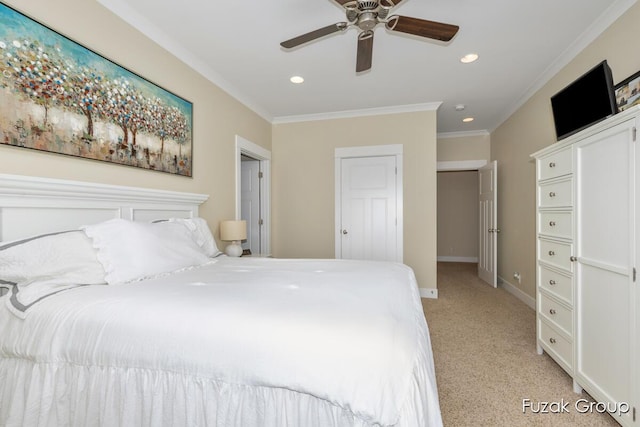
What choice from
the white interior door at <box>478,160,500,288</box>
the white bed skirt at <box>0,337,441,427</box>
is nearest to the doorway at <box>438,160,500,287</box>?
the white interior door at <box>478,160,500,288</box>

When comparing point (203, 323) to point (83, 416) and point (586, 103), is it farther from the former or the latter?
point (586, 103)

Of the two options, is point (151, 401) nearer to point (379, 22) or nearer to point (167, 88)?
point (379, 22)

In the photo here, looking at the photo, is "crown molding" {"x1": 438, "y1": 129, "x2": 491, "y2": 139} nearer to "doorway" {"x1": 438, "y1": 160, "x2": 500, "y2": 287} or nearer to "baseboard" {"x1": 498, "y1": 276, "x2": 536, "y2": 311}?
"doorway" {"x1": 438, "y1": 160, "x2": 500, "y2": 287}

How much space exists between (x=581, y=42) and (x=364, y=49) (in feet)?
6.65

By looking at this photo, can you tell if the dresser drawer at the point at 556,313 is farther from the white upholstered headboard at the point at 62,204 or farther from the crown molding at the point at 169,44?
the crown molding at the point at 169,44

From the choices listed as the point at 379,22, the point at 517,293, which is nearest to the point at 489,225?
the point at 517,293

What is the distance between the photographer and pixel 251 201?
173 inches

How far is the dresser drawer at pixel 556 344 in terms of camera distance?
6.40 feet

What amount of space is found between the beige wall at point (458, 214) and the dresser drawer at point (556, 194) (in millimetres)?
4898

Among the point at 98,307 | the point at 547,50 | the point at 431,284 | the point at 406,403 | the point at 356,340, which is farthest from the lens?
the point at 431,284

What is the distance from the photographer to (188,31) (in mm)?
2363

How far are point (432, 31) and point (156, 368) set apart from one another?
2191mm

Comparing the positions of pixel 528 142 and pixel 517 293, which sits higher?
pixel 528 142

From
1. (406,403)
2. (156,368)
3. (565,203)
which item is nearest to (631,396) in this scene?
(565,203)
